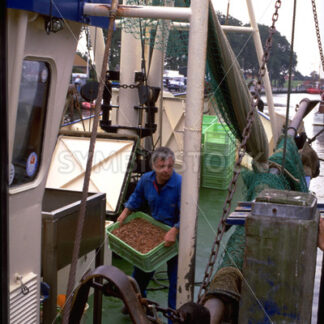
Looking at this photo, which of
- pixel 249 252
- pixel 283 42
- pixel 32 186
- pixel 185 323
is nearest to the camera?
pixel 185 323

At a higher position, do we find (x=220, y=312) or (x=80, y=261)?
(x=220, y=312)

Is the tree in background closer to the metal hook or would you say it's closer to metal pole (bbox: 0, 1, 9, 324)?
the metal hook

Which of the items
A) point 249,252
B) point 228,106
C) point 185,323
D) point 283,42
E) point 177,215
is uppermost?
point 283,42

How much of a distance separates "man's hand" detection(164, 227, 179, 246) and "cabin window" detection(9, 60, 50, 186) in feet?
5.54

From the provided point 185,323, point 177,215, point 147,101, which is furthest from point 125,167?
point 185,323

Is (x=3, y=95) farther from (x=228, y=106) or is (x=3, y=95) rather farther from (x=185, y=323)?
(x=228, y=106)

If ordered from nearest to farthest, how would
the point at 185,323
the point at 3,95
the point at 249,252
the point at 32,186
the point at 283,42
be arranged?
the point at 3,95
the point at 185,323
the point at 249,252
the point at 32,186
the point at 283,42

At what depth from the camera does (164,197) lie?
14.3 feet

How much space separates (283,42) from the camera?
25.2m

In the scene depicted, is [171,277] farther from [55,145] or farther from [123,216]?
[55,145]

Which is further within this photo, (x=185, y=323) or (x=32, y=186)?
(x=32, y=186)

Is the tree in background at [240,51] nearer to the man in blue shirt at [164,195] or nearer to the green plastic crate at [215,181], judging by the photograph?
the man in blue shirt at [164,195]

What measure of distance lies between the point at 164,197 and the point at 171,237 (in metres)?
0.40

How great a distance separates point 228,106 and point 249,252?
232 centimetres
